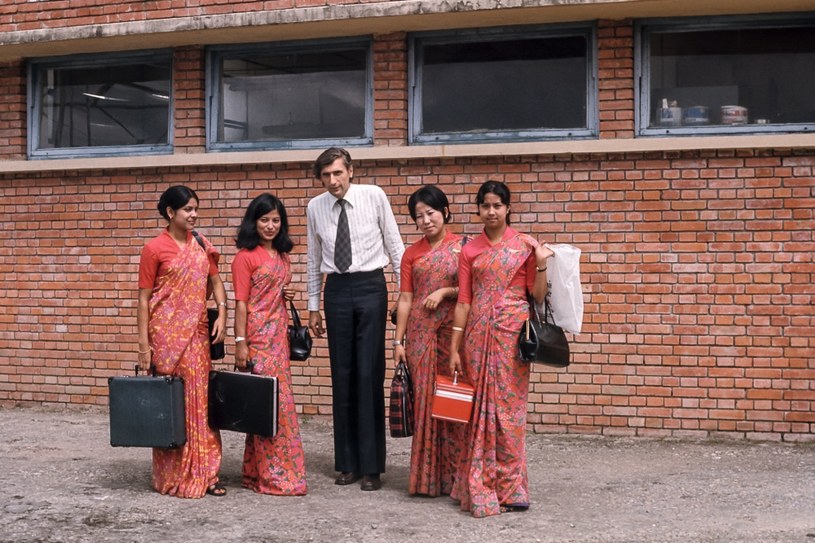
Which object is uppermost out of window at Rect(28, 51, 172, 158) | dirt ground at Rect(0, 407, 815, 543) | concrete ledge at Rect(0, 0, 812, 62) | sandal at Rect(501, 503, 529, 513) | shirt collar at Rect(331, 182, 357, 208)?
concrete ledge at Rect(0, 0, 812, 62)

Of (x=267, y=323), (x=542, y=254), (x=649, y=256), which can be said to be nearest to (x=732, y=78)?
(x=649, y=256)

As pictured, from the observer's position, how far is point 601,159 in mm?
8008

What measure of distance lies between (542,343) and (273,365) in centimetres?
167

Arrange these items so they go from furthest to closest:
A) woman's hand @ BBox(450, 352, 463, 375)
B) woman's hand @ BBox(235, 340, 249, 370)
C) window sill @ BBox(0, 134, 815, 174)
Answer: window sill @ BBox(0, 134, 815, 174) → woman's hand @ BBox(235, 340, 249, 370) → woman's hand @ BBox(450, 352, 463, 375)

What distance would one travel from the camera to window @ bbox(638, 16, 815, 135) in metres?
7.87

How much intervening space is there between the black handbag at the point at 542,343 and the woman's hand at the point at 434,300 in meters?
0.52

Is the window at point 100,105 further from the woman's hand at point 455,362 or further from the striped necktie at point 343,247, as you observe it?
the woman's hand at point 455,362

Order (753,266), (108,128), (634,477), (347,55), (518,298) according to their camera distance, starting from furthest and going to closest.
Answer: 1. (108,128)
2. (347,55)
3. (753,266)
4. (634,477)
5. (518,298)

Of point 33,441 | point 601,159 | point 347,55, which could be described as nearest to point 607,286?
point 601,159

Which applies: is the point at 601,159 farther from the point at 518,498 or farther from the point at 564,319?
the point at 518,498

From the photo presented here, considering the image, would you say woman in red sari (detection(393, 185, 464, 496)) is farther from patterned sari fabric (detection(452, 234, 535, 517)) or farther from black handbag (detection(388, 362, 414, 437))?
Answer: patterned sari fabric (detection(452, 234, 535, 517))

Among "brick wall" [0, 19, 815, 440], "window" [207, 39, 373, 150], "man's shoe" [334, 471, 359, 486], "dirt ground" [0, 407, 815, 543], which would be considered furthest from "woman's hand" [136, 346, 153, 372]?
"window" [207, 39, 373, 150]

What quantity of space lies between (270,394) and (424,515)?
112 cm

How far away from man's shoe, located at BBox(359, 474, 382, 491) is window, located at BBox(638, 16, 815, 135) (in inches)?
137
